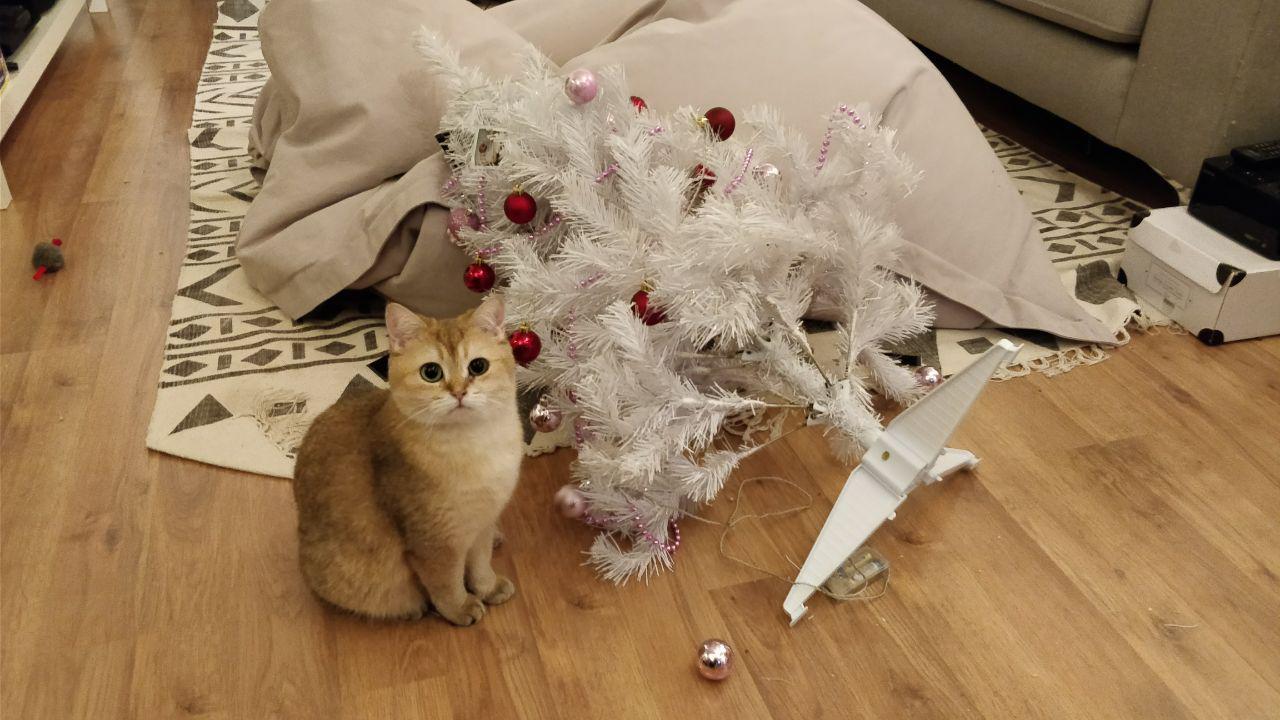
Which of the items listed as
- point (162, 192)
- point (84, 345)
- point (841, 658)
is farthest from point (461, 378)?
point (162, 192)

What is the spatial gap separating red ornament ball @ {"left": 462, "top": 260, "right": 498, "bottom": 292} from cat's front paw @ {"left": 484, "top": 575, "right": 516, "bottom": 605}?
1.49 ft

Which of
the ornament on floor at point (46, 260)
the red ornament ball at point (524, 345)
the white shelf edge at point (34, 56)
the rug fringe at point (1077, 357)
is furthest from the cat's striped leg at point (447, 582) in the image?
the white shelf edge at point (34, 56)

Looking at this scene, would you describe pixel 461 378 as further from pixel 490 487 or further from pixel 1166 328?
pixel 1166 328

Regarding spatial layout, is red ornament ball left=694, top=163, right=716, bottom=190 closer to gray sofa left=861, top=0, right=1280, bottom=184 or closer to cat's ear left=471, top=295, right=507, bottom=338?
cat's ear left=471, top=295, right=507, bottom=338

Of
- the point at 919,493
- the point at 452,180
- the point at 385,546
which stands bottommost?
the point at 919,493

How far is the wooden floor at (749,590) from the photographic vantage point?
1.06 meters

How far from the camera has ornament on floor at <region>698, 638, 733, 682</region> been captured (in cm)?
105

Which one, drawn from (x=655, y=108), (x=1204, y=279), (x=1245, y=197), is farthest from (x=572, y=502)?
(x=1245, y=197)

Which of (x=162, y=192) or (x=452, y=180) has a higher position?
(x=452, y=180)

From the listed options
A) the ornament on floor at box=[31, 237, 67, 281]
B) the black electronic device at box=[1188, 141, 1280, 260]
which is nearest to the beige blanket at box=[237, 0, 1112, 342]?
the black electronic device at box=[1188, 141, 1280, 260]

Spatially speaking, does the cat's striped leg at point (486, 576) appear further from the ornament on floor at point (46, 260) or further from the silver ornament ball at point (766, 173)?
the ornament on floor at point (46, 260)

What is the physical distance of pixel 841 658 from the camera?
3.59 feet

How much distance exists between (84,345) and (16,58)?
4.18ft

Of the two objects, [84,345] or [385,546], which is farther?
[84,345]
